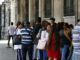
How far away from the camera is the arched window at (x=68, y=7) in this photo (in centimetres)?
1919

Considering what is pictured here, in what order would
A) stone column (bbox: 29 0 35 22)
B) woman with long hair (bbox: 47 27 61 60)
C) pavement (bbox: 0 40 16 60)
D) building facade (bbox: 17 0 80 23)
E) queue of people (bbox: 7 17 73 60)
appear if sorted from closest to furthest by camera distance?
woman with long hair (bbox: 47 27 61 60)
queue of people (bbox: 7 17 73 60)
pavement (bbox: 0 40 16 60)
building facade (bbox: 17 0 80 23)
stone column (bbox: 29 0 35 22)

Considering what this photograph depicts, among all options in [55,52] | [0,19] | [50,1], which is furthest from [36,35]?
[0,19]

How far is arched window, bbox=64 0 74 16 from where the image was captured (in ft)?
63.0

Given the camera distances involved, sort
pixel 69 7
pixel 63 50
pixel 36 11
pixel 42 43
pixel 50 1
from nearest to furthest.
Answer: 1. pixel 42 43
2. pixel 63 50
3. pixel 69 7
4. pixel 50 1
5. pixel 36 11

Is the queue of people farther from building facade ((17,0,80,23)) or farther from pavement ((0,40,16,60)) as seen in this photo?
building facade ((17,0,80,23))

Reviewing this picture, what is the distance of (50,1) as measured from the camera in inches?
917

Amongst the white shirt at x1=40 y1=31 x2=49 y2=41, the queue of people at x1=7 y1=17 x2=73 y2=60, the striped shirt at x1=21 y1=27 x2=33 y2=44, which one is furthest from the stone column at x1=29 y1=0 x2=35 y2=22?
the white shirt at x1=40 y1=31 x2=49 y2=41

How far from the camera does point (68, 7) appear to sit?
64.9 feet

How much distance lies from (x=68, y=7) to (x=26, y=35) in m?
7.48

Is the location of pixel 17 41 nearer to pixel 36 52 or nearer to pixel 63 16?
pixel 36 52

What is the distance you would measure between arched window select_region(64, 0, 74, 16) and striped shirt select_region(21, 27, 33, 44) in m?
6.68

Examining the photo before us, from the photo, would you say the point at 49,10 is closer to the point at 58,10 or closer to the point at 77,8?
the point at 58,10

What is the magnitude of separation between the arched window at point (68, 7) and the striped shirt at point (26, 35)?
21.9 feet

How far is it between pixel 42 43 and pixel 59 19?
880 centimetres
